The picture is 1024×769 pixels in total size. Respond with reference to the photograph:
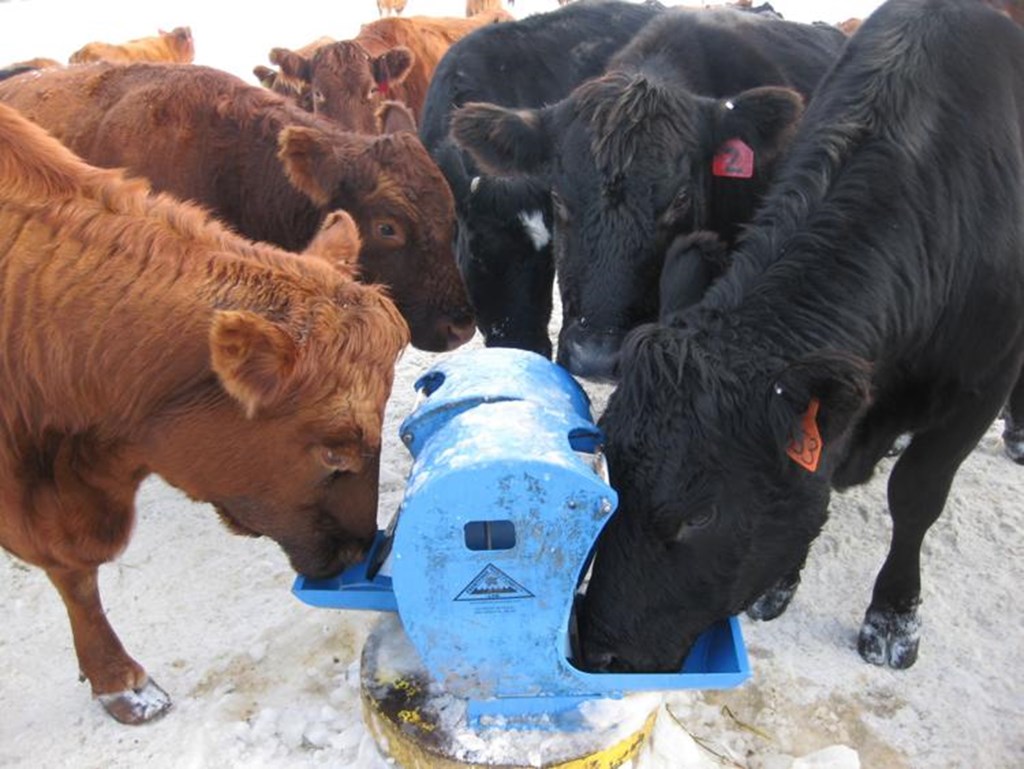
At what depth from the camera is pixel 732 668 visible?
2.62m

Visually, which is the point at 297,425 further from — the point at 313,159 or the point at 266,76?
the point at 266,76

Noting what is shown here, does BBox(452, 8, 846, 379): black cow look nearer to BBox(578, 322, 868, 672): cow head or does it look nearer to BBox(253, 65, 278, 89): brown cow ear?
BBox(578, 322, 868, 672): cow head

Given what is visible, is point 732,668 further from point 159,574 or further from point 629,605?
point 159,574

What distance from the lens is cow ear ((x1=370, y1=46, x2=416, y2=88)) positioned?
25.1 feet

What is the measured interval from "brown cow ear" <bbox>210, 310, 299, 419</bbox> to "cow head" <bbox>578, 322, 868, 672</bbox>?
2.82 ft

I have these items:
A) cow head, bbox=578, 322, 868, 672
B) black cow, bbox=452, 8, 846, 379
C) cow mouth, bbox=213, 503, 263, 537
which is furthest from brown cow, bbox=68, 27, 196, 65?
cow head, bbox=578, 322, 868, 672

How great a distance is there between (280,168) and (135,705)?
2527 millimetres

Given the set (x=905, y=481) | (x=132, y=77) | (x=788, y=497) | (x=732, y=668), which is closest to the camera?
(x=788, y=497)

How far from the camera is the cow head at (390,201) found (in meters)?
4.24

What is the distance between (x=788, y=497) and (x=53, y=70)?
5.05 meters

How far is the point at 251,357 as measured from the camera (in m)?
2.25

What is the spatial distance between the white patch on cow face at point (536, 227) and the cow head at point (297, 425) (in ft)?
5.87

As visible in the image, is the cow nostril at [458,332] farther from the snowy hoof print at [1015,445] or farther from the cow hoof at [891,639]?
the snowy hoof print at [1015,445]

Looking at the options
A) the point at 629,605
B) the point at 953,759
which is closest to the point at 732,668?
the point at 629,605
